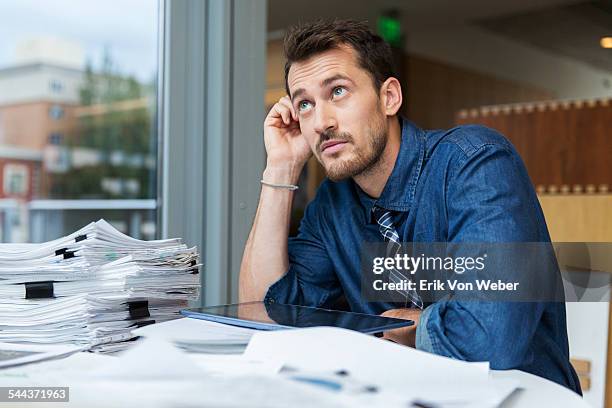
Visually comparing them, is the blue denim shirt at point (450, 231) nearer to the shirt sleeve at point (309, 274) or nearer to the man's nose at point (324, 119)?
the shirt sleeve at point (309, 274)

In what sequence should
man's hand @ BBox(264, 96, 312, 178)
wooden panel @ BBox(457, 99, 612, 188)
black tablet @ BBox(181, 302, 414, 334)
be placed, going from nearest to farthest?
black tablet @ BBox(181, 302, 414, 334) < man's hand @ BBox(264, 96, 312, 178) < wooden panel @ BBox(457, 99, 612, 188)

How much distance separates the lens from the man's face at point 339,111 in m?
1.23

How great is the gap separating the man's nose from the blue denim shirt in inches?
5.4

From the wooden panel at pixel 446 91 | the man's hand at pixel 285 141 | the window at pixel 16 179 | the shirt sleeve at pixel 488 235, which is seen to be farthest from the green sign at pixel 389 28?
the shirt sleeve at pixel 488 235

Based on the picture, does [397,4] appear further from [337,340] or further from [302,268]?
[337,340]

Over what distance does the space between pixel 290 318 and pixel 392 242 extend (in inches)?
14.4

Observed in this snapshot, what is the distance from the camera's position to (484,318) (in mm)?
888

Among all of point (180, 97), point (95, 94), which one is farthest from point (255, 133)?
point (95, 94)

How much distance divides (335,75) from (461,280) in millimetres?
458

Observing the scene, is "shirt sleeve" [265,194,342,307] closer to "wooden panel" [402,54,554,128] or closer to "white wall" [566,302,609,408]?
"white wall" [566,302,609,408]

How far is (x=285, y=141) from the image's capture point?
1.41m

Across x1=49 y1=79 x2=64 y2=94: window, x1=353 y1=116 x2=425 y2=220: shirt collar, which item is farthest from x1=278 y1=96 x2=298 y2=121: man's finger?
x1=49 y1=79 x2=64 y2=94: window

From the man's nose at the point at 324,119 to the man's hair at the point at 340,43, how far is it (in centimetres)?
10

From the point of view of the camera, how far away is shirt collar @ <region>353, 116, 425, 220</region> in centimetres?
120
